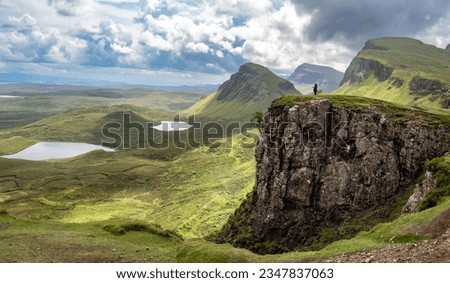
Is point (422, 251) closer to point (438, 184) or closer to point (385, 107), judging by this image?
point (438, 184)

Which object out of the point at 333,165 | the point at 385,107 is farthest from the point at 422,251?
the point at 385,107

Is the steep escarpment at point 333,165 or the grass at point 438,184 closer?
the grass at point 438,184

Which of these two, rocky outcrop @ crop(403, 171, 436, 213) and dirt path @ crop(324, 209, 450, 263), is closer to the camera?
dirt path @ crop(324, 209, 450, 263)

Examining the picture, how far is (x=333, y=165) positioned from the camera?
9012 cm

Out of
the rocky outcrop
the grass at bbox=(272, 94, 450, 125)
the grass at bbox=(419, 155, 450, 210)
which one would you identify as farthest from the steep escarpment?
the grass at bbox=(419, 155, 450, 210)

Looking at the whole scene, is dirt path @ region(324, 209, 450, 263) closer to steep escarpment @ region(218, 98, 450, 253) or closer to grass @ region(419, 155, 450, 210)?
grass @ region(419, 155, 450, 210)

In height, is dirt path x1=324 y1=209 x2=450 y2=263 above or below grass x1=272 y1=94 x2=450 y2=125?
below

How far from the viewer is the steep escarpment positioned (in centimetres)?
8500

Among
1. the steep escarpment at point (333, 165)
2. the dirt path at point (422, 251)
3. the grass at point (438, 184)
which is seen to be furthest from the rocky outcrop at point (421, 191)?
the dirt path at point (422, 251)

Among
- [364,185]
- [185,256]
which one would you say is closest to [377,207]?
[364,185]

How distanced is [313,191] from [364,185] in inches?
430

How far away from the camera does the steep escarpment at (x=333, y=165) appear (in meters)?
85.0

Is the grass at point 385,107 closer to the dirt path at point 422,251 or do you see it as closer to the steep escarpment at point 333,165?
the steep escarpment at point 333,165
